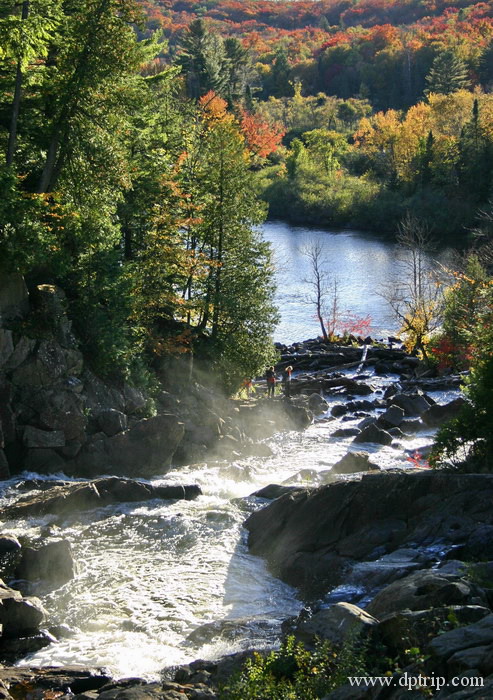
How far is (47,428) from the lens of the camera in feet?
82.1

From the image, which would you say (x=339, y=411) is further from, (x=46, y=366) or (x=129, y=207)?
(x=46, y=366)

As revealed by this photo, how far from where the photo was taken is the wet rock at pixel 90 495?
21.3 m

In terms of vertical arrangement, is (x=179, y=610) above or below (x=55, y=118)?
below

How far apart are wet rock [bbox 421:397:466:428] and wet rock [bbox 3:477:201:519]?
42.5 feet

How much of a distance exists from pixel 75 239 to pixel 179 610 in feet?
51.1

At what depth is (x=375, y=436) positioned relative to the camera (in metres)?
31.3

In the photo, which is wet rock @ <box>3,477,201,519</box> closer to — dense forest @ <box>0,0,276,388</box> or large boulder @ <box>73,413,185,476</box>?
large boulder @ <box>73,413,185,476</box>

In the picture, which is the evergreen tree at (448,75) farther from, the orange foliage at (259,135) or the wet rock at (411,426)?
the wet rock at (411,426)

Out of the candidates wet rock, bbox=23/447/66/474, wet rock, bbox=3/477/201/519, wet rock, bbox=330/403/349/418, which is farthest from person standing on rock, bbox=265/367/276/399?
wet rock, bbox=23/447/66/474

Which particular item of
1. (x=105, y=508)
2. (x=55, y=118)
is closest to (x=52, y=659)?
(x=105, y=508)

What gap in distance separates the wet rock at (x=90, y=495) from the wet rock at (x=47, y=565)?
3.26m

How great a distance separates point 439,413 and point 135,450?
13717 millimetres

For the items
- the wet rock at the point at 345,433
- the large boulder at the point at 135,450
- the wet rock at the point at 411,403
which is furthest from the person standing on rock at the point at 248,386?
the large boulder at the point at 135,450

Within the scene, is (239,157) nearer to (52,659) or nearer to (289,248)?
(52,659)
